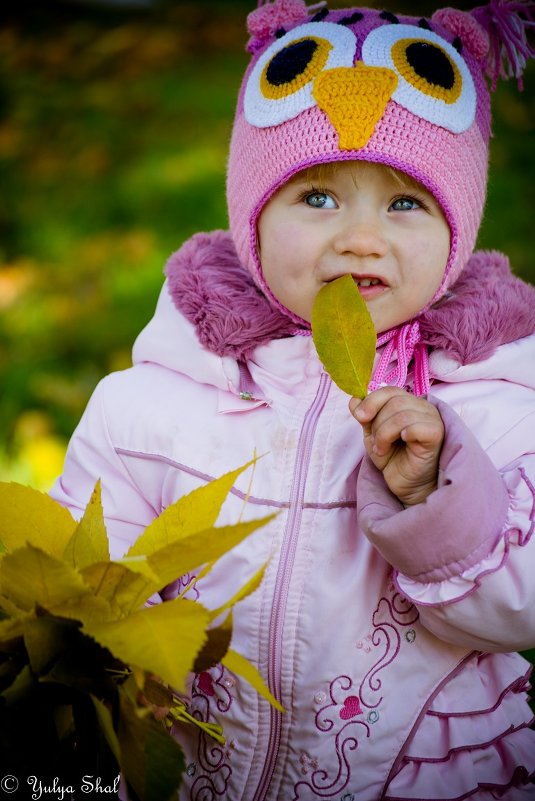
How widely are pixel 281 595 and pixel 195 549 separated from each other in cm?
37

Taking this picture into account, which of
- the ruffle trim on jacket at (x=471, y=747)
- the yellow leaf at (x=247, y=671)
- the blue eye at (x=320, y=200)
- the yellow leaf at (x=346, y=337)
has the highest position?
the blue eye at (x=320, y=200)

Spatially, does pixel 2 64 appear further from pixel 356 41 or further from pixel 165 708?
pixel 165 708

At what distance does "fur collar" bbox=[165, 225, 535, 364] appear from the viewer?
1458 millimetres

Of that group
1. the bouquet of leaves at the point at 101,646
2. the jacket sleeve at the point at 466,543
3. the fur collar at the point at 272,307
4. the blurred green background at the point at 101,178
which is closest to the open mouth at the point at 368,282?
the fur collar at the point at 272,307

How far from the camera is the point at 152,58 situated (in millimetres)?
4562

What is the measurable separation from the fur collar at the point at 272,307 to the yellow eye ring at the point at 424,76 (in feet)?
0.96

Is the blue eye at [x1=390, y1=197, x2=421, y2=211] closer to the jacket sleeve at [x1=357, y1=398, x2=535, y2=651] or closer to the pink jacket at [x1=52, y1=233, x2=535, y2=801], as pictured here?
the pink jacket at [x1=52, y1=233, x2=535, y2=801]

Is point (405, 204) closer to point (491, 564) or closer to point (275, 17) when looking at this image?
point (275, 17)

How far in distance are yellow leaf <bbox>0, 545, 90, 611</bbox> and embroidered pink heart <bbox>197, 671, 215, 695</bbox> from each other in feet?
1.44

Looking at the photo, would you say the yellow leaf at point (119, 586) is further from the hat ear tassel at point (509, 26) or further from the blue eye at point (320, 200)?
the hat ear tassel at point (509, 26)

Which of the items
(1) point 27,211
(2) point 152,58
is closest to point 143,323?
(1) point 27,211

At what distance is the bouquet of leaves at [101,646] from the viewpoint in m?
1.03

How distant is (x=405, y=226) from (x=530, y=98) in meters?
2.69

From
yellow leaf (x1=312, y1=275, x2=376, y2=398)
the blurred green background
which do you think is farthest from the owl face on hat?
the blurred green background
